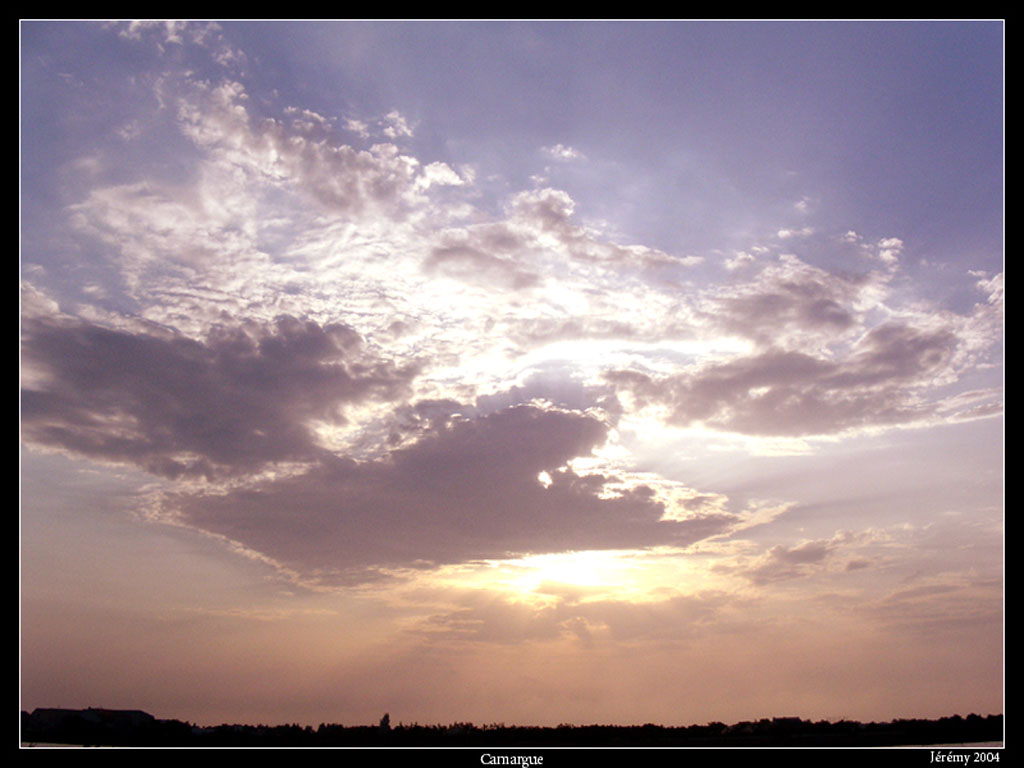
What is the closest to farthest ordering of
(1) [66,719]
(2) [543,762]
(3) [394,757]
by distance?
(2) [543,762]
(3) [394,757]
(1) [66,719]

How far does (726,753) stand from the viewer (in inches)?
915

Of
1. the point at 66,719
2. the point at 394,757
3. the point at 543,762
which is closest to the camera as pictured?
the point at 543,762

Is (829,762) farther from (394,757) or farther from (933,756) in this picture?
(394,757)

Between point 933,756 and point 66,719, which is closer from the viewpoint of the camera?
point 933,756

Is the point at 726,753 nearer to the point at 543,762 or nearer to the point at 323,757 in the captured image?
the point at 543,762

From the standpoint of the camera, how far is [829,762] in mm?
23422

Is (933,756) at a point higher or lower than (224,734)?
higher
